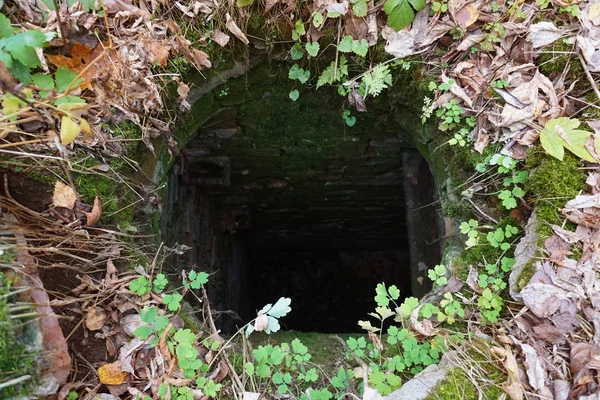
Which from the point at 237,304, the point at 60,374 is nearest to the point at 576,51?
the point at 60,374

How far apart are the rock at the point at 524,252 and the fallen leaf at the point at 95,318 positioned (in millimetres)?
1557

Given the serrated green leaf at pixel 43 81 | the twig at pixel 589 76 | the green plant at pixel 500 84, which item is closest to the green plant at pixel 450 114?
the green plant at pixel 500 84

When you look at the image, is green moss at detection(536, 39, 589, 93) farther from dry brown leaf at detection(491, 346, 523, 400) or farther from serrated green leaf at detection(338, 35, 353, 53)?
dry brown leaf at detection(491, 346, 523, 400)

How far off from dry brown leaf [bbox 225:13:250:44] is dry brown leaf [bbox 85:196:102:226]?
0.97 meters

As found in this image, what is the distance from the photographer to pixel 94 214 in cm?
170

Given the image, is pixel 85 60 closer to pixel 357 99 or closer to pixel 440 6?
pixel 357 99

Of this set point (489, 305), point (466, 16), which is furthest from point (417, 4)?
point (489, 305)

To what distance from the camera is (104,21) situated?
1843 mm

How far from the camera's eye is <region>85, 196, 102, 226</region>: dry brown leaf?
169 cm

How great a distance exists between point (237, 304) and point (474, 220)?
11.5 feet

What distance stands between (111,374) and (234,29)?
154cm

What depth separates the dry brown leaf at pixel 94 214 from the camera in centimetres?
169

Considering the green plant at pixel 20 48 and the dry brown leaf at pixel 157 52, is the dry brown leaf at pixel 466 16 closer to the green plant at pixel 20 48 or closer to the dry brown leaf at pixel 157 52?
the dry brown leaf at pixel 157 52

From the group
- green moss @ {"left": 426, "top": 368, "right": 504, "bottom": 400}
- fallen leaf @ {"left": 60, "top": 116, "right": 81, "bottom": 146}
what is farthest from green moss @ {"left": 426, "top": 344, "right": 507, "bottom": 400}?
fallen leaf @ {"left": 60, "top": 116, "right": 81, "bottom": 146}
